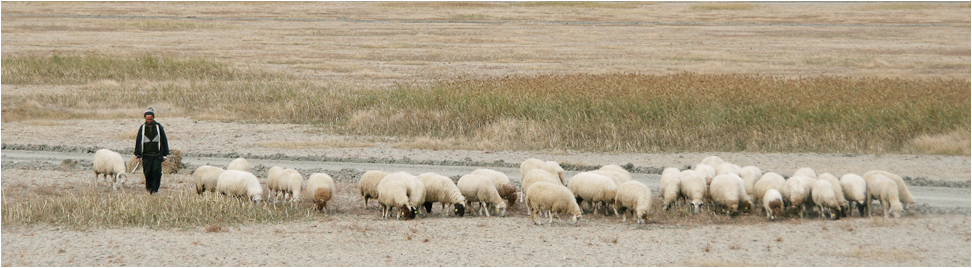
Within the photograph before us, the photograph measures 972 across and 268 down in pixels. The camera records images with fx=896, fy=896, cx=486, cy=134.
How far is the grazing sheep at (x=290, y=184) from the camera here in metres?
15.3

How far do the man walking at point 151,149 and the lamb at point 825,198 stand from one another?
11.2 metres

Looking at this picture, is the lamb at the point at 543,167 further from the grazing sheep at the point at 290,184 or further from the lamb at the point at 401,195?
the grazing sheep at the point at 290,184

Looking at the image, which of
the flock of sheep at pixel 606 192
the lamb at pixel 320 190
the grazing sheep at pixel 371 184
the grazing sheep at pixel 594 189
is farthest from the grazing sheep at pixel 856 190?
the lamb at pixel 320 190

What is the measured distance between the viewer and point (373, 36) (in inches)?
2758

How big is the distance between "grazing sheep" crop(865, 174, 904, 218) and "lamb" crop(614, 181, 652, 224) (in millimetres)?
3632

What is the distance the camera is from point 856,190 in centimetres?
1428

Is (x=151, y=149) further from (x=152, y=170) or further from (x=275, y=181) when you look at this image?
(x=275, y=181)

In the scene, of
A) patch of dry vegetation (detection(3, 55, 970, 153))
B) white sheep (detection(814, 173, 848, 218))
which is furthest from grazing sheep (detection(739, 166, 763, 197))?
patch of dry vegetation (detection(3, 55, 970, 153))

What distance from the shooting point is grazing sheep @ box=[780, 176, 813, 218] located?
46.6ft

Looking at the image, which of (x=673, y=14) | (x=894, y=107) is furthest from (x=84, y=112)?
(x=673, y=14)

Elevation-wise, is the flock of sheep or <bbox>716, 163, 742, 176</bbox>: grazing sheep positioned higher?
<bbox>716, 163, 742, 176</bbox>: grazing sheep

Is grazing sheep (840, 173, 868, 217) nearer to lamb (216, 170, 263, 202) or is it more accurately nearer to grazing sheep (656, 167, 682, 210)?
grazing sheep (656, 167, 682, 210)

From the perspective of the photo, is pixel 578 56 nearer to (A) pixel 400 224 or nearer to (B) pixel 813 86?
(B) pixel 813 86

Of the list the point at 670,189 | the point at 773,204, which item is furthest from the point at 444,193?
the point at 773,204
